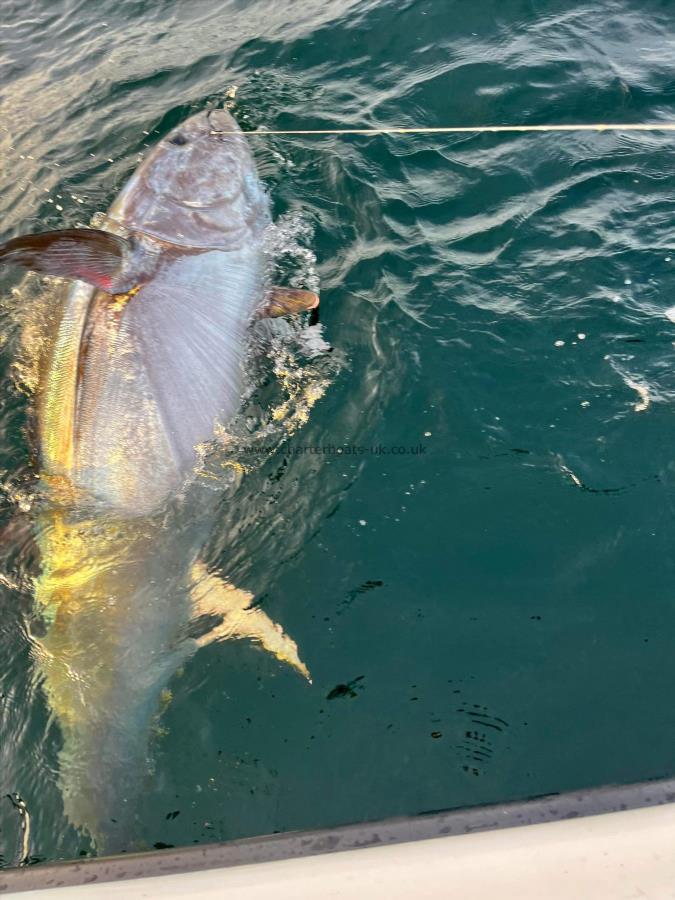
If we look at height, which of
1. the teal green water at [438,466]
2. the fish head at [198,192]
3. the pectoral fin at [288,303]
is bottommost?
the teal green water at [438,466]

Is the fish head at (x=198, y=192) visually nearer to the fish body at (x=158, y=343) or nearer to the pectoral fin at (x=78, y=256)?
the fish body at (x=158, y=343)

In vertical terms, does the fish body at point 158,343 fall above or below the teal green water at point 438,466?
above

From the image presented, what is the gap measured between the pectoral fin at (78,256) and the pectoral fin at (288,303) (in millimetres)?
640

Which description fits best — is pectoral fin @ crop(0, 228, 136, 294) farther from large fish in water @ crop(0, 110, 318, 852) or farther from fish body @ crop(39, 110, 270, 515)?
fish body @ crop(39, 110, 270, 515)

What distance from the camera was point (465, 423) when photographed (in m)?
3.37

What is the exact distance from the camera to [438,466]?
3.24 m

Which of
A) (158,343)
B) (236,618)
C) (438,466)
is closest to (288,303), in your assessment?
(158,343)

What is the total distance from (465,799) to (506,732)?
0.85ft

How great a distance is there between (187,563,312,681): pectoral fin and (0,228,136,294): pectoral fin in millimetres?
1278

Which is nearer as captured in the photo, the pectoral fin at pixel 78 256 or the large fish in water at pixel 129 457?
the large fish in water at pixel 129 457

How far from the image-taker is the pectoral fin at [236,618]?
273 cm

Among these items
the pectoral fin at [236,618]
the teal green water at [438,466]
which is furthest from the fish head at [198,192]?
the pectoral fin at [236,618]

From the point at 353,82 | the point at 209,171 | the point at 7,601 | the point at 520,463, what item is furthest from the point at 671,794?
the point at 353,82

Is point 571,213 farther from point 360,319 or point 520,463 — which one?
point 520,463
